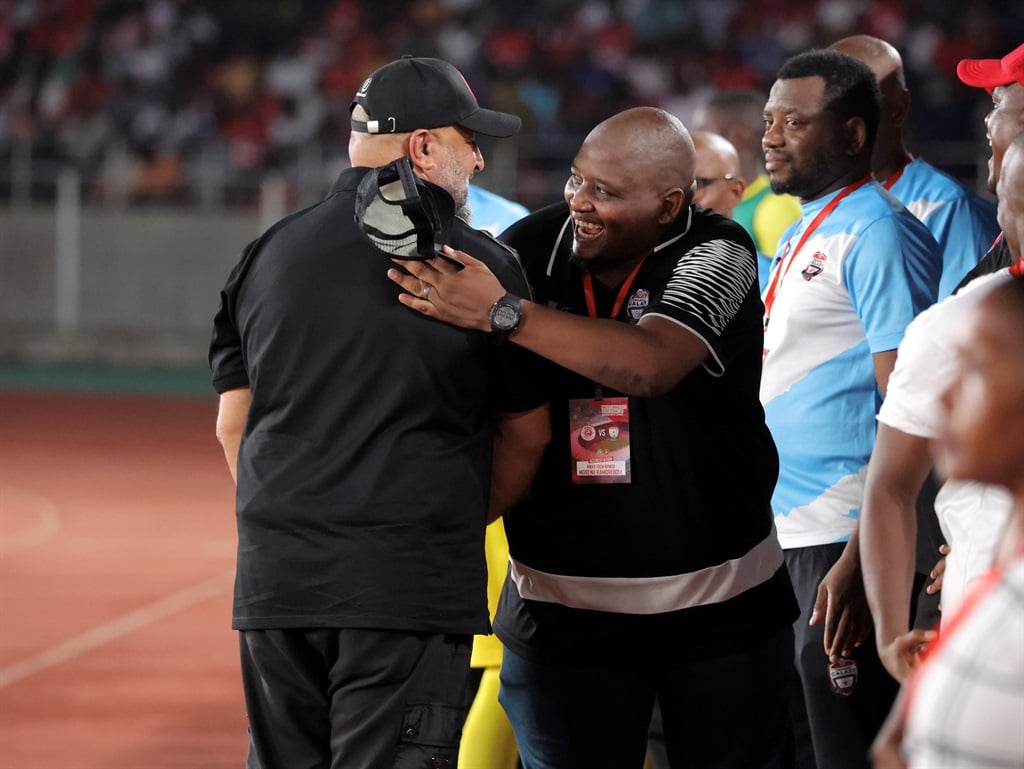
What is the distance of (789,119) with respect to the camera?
175 inches

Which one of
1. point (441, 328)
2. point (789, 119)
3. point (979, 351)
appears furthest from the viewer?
point (789, 119)

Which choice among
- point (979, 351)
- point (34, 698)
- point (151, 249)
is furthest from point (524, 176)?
point (979, 351)

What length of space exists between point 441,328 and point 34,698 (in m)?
4.11

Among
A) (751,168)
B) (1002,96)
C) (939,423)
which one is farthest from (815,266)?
(751,168)

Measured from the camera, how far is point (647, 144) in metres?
3.45

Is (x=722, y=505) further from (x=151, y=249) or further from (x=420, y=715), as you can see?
(x=151, y=249)

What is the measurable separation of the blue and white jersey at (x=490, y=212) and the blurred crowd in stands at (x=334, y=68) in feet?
37.1

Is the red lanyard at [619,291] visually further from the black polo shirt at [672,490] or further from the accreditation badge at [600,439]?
the accreditation badge at [600,439]

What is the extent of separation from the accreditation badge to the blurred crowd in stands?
44.2 ft

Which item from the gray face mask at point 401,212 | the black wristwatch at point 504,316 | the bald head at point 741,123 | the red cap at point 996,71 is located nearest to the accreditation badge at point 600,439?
the black wristwatch at point 504,316

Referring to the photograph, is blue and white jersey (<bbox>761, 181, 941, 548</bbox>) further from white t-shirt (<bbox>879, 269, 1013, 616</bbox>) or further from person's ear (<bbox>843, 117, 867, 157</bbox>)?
white t-shirt (<bbox>879, 269, 1013, 616</bbox>)

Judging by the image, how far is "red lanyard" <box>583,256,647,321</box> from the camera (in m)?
3.47

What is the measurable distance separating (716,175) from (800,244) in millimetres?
1382

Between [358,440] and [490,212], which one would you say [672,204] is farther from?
[490,212]
